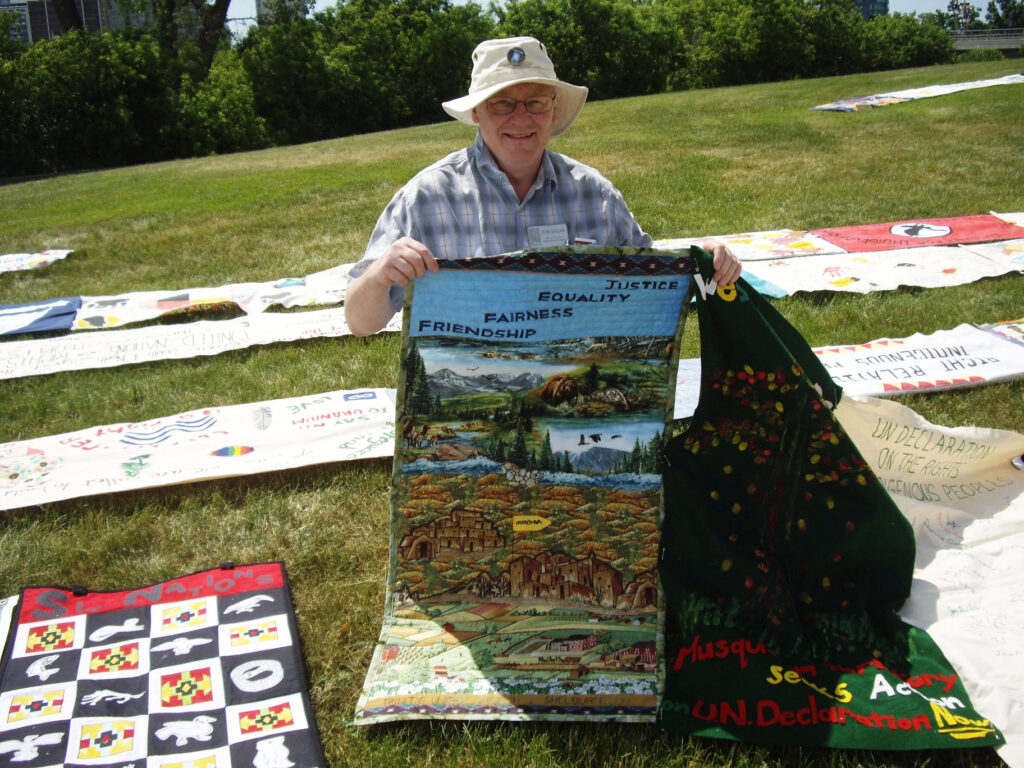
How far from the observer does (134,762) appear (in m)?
1.85

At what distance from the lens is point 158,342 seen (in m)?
4.71

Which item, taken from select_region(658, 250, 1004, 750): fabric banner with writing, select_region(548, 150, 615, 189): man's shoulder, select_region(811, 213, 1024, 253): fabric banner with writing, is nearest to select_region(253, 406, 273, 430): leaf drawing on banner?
select_region(548, 150, 615, 189): man's shoulder

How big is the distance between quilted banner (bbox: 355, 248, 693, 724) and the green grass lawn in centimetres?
14

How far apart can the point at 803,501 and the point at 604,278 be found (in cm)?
81

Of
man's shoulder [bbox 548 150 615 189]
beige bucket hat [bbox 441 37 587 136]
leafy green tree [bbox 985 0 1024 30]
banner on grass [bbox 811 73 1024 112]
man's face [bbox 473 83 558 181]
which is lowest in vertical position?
man's shoulder [bbox 548 150 615 189]

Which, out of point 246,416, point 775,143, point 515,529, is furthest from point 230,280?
point 775,143

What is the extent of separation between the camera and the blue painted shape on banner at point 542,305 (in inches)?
79.2

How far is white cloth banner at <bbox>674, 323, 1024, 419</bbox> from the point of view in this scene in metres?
3.51

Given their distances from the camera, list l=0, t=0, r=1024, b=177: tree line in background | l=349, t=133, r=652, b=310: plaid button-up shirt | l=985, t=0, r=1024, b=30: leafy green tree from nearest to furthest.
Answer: l=349, t=133, r=652, b=310: plaid button-up shirt
l=0, t=0, r=1024, b=177: tree line in background
l=985, t=0, r=1024, b=30: leafy green tree

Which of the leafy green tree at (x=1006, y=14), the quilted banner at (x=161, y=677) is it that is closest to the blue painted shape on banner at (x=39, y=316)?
the quilted banner at (x=161, y=677)

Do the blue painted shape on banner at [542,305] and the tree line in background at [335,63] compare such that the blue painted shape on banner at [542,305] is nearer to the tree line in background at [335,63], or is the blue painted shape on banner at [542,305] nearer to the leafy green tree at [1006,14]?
the tree line in background at [335,63]

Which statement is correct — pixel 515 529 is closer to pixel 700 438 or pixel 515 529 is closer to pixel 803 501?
pixel 700 438

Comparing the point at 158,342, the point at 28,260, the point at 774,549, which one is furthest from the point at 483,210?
the point at 28,260

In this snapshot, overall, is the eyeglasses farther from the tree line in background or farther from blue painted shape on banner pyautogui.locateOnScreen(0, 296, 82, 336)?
the tree line in background
